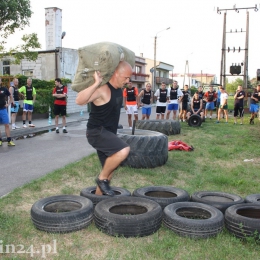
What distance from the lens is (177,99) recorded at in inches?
568

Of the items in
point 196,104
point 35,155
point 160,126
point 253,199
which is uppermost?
point 196,104

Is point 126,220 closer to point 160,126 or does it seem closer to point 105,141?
point 105,141

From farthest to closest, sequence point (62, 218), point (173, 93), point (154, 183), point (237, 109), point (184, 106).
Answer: point (184, 106)
point (237, 109)
point (173, 93)
point (154, 183)
point (62, 218)

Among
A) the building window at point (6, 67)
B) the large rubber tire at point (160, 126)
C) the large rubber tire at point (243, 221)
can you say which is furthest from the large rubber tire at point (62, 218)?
the building window at point (6, 67)

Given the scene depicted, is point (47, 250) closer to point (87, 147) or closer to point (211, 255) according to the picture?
point (211, 255)

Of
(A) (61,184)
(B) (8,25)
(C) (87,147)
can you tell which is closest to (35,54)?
(B) (8,25)

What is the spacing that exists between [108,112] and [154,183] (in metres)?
2.13

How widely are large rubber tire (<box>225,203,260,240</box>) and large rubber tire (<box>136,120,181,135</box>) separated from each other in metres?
7.09

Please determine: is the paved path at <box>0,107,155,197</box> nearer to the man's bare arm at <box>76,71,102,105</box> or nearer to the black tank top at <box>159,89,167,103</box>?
the man's bare arm at <box>76,71,102,105</box>

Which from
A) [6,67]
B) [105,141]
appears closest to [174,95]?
[105,141]

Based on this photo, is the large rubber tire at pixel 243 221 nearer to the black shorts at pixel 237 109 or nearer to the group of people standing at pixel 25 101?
the group of people standing at pixel 25 101

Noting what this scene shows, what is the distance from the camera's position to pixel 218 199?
439 cm

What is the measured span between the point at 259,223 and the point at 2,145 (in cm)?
838

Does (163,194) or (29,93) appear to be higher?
(29,93)
